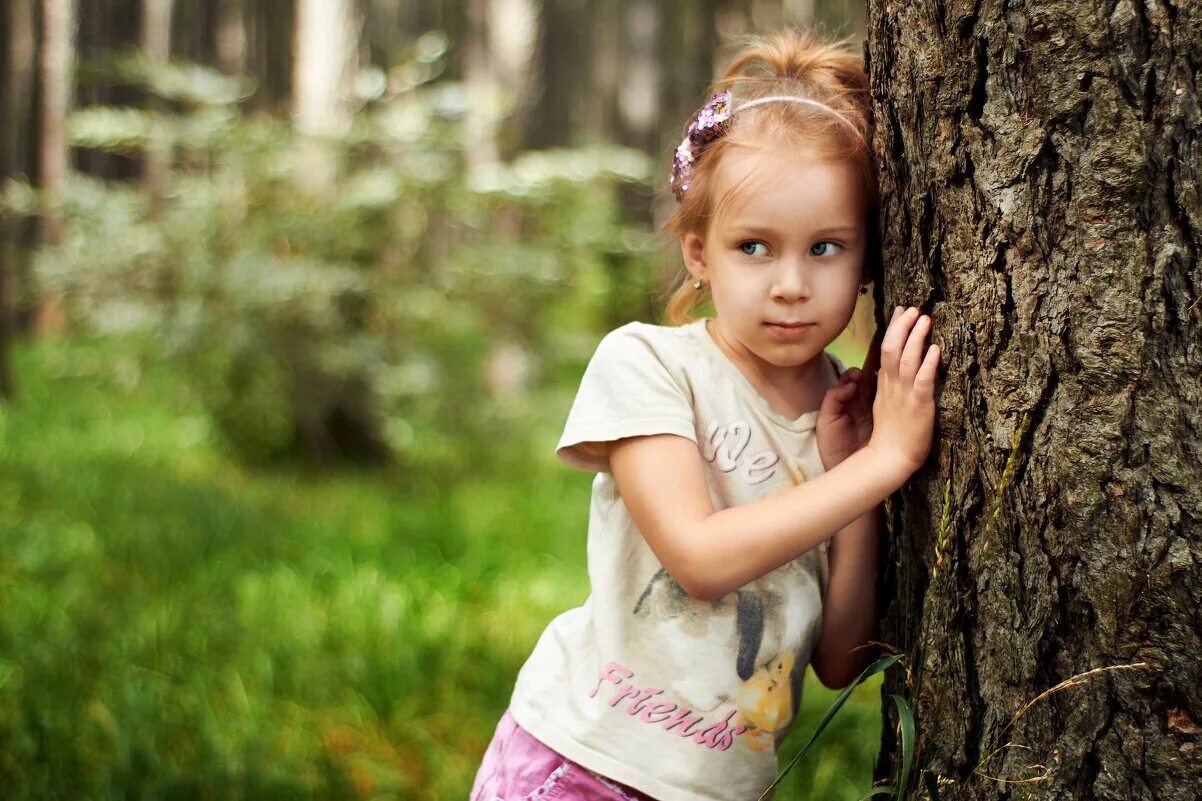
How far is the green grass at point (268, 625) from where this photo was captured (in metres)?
2.64

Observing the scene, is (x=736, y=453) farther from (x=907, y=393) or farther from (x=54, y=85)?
(x=54, y=85)

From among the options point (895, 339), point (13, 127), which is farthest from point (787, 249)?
point (13, 127)

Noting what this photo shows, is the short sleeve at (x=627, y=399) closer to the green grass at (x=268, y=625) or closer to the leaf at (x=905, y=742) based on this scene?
the leaf at (x=905, y=742)

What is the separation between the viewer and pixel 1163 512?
1.25 meters

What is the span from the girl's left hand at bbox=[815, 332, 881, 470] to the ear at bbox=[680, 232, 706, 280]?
261 millimetres

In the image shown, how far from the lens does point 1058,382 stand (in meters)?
1.31

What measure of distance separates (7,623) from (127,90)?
2153cm

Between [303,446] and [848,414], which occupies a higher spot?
[848,414]

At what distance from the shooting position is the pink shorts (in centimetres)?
161

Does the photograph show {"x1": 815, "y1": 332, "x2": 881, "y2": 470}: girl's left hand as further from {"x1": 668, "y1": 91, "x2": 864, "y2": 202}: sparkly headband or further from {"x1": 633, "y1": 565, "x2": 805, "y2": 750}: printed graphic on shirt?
{"x1": 668, "y1": 91, "x2": 864, "y2": 202}: sparkly headband

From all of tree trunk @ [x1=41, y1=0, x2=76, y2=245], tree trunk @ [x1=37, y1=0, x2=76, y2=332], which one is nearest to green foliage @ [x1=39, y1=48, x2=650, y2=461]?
tree trunk @ [x1=37, y1=0, x2=76, y2=332]

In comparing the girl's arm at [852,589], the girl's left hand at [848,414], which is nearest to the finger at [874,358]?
the girl's left hand at [848,414]

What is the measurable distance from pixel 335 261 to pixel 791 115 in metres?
4.50

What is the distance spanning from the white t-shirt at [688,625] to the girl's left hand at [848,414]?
2cm
